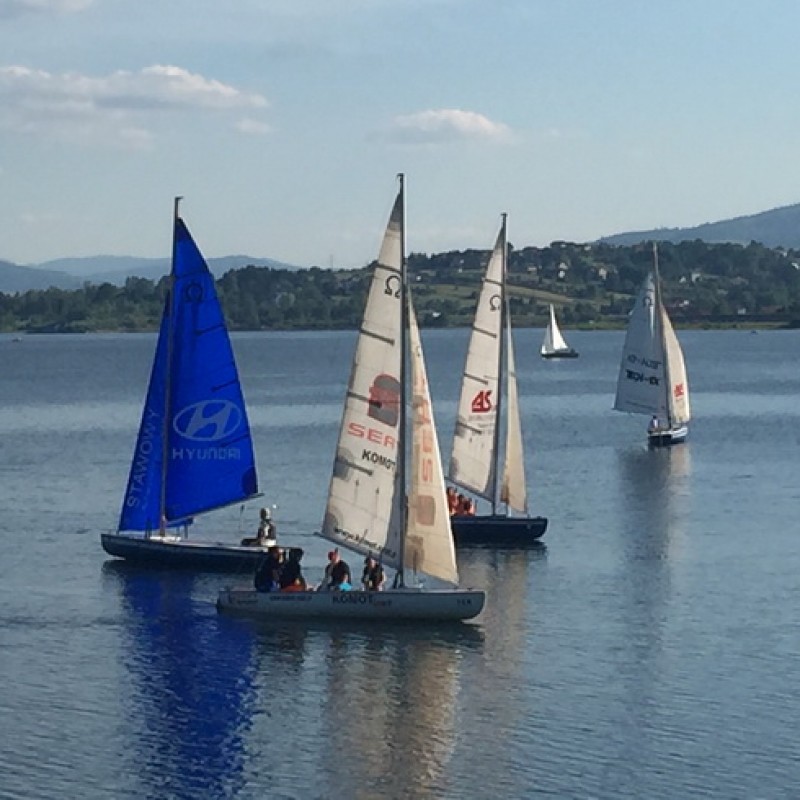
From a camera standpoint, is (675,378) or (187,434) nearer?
(187,434)

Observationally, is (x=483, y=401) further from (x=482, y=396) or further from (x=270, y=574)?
(x=270, y=574)

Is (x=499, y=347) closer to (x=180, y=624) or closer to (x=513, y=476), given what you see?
(x=513, y=476)

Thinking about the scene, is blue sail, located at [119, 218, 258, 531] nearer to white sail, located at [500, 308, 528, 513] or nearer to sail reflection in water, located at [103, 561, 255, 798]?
sail reflection in water, located at [103, 561, 255, 798]

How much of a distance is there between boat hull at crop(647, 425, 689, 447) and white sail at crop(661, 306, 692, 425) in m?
0.61

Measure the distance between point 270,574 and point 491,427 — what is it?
19399 millimetres

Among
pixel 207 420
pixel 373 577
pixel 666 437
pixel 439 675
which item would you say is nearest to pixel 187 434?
pixel 207 420

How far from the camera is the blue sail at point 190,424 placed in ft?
216

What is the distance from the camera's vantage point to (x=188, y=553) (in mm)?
65188

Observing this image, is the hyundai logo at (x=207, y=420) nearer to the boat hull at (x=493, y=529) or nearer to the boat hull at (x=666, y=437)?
the boat hull at (x=493, y=529)

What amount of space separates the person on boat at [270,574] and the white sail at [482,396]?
18.1 metres

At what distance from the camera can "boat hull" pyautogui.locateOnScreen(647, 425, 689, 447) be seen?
4560 inches

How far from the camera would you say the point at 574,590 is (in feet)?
211

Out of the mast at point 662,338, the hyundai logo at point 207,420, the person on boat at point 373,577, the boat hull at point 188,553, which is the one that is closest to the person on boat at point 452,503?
the boat hull at point 188,553

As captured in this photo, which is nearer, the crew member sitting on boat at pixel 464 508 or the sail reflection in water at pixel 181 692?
the sail reflection in water at pixel 181 692
